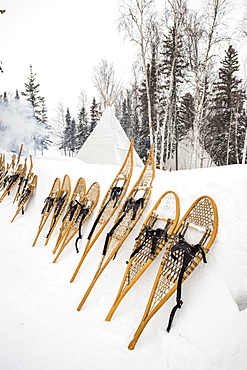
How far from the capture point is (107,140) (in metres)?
8.92

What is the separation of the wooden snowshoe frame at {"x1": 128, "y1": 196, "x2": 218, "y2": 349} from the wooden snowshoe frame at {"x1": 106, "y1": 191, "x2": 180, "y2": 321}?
101 millimetres

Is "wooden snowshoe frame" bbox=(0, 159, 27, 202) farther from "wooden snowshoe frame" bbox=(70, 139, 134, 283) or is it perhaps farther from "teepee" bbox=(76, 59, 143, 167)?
"wooden snowshoe frame" bbox=(70, 139, 134, 283)

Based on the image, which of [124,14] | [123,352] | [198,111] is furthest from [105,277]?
[124,14]

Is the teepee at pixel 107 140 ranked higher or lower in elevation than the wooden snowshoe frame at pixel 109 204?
higher

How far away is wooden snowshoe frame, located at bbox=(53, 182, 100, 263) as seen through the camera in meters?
2.74

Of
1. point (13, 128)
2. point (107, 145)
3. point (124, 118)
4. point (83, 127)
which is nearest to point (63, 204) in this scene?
point (107, 145)

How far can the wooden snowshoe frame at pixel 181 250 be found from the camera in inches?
57.7

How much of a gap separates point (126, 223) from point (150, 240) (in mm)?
443

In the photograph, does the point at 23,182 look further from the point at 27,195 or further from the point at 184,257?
the point at 184,257

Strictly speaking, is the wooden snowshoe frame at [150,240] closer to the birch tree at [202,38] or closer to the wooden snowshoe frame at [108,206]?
the wooden snowshoe frame at [108,206]

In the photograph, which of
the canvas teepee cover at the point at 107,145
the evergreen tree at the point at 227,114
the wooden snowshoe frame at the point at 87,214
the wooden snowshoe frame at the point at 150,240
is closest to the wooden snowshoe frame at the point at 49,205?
the wooden snowshoe frame at the point at 87,214

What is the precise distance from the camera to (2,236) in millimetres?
3670

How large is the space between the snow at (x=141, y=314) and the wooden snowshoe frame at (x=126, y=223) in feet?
0.29

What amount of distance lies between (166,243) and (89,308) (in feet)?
2.91
